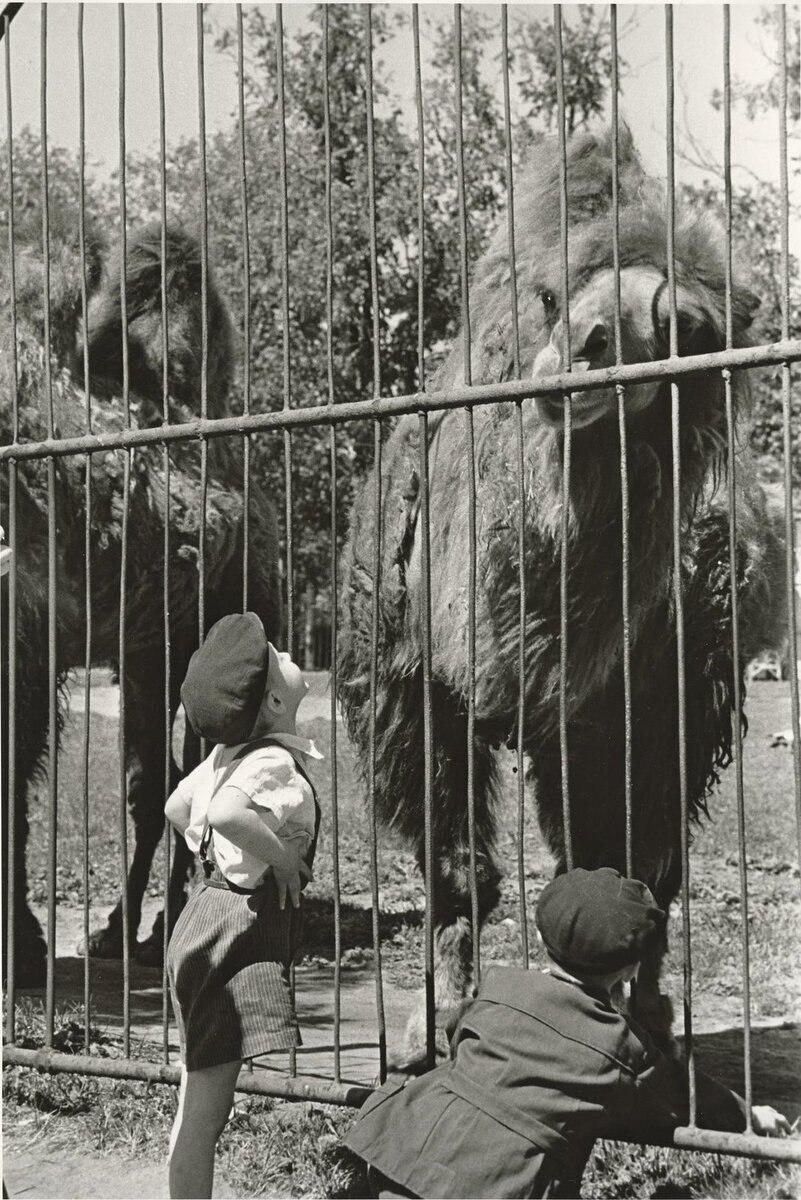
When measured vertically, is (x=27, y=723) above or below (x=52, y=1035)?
above

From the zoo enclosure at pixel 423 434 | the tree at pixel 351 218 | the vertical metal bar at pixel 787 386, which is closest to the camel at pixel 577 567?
the zoo enclosure at pixel 423 434

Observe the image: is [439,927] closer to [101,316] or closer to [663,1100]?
[663,1100]

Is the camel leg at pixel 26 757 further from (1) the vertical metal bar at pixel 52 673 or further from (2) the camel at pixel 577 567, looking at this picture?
(2) the camel at pixel 577 567

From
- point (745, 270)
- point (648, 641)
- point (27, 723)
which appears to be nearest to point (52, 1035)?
point (27, 723)

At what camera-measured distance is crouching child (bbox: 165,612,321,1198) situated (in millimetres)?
2953

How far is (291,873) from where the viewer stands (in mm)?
2980

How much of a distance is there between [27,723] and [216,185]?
9181mm

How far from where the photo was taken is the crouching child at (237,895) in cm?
295

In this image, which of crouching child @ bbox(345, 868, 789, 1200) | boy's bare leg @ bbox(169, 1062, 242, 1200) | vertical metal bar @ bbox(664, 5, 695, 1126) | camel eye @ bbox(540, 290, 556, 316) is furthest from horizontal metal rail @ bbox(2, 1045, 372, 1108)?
camel eye @ bbox(540, 290, 556, 316)

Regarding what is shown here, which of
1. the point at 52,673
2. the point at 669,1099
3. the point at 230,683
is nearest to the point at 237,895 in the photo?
the point at 230,683

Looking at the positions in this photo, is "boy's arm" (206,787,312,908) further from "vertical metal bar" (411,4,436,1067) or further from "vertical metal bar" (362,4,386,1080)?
"vertical metal bar" (411,4,436,1067)

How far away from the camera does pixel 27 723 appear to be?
5414 mm

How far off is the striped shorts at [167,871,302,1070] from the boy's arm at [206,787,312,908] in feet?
0.27

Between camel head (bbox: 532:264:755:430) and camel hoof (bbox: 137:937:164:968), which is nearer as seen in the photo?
camel head (bbox: 532:264:755:430)
